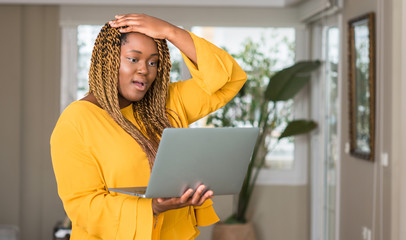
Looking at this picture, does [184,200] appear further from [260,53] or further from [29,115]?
[29,115]

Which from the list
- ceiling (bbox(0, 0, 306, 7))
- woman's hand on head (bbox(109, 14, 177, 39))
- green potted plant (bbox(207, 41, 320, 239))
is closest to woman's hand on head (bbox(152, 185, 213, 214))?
woman's hand on head (bbox(109, 14, 177, 39))

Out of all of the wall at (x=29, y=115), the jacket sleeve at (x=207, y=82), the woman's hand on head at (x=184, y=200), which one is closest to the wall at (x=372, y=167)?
the jacket sleeve at (x=207, y=82)

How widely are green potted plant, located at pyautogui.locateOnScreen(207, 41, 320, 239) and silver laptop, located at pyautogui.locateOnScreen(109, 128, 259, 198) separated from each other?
10.4 feet

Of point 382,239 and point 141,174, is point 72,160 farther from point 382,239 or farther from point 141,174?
point 382,239

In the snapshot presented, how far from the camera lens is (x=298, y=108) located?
192 inches

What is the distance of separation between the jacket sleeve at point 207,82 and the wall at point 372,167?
5.54 feet

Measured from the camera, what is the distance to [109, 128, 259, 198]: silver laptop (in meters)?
1.15

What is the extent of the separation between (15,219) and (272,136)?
7.92 ft

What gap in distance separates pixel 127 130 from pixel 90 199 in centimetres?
20

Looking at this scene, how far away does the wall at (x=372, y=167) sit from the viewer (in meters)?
2.99

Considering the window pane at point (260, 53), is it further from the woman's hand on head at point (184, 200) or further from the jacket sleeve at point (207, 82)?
the woman's hand on head at point (184, 200)

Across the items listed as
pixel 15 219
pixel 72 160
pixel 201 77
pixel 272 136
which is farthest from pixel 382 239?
pixel 15 219

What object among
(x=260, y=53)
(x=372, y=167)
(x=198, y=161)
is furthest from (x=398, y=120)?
(x=260, y=53)

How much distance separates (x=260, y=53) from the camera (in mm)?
4848
